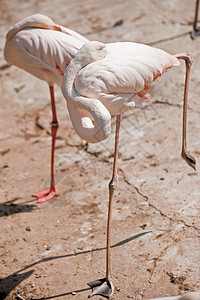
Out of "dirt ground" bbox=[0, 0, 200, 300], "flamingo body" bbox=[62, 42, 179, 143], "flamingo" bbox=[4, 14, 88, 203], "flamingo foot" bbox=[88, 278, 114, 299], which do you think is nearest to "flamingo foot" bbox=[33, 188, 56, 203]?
"dirt ground" bbox=[0, 0, 200, 300]

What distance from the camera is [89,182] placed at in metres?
3.92

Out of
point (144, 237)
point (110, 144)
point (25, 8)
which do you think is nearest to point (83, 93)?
point (144, 237)

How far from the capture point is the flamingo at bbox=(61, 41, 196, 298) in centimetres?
246

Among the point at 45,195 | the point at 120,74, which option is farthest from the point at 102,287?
the point at 120,74

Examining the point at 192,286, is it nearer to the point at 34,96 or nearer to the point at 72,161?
the point at 72,161

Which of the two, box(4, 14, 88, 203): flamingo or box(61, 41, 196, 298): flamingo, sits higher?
box(61, 41, 196, 298): flamingo

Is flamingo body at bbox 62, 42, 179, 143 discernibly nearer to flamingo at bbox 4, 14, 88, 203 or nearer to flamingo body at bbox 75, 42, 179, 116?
flamingo body at bbox 75, 42, 179, 116

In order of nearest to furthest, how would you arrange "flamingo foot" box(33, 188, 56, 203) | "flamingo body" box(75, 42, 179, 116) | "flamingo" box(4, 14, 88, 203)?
"flamingo body" box(75, 42, 179, 116), "flamingo" box(4, 14, 88, 203), "flamingo foot" box(33, 188, 56, 203)

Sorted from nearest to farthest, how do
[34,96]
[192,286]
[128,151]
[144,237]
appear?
1. [192,286]
2. [144,237]
3. [128,151]
4. [34,96]

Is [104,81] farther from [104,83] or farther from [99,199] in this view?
[99,199]

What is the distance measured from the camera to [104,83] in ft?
8.47

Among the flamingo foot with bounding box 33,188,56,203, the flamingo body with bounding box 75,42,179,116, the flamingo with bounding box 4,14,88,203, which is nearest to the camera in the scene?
the flamingo body with bounding box 75,42,179,116

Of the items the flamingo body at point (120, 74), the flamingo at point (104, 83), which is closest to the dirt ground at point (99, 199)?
the flamingo at point (104, 83)

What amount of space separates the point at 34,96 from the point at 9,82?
0.48 m
